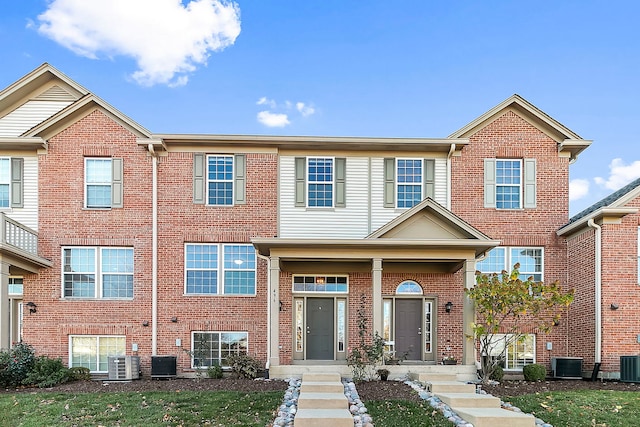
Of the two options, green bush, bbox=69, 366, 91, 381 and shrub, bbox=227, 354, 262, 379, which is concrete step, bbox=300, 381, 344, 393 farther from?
green bush, bbox=69, 366, 91, 381

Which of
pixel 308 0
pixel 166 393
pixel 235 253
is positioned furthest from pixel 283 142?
pixel 166 393

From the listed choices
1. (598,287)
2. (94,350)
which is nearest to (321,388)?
(94,350)

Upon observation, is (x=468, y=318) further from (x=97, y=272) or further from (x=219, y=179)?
(x=97, y=272)

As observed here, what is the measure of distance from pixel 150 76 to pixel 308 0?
28.1 feet

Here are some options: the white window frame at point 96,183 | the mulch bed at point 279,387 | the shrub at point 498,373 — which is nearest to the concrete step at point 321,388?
the mulch bed at point 279,387

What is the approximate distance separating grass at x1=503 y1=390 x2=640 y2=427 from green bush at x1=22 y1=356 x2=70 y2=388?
11.1m

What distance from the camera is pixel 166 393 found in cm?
1204

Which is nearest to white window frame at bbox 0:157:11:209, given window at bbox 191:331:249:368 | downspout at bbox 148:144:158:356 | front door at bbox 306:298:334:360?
downspout at bbox 148:144:158:356

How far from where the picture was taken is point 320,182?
53.9 feet

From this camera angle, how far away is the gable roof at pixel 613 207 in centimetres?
1449

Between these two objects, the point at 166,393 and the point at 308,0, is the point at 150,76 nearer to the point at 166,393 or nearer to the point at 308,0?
the point at 308,0

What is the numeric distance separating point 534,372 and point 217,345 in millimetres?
9047

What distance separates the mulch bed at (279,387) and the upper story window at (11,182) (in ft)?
18.4

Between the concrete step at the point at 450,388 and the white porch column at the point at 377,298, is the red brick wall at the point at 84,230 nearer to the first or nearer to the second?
the white porch column at the point at 377,298
